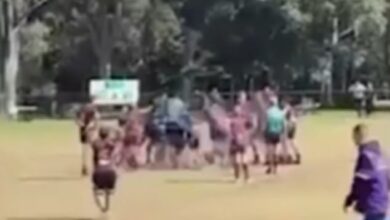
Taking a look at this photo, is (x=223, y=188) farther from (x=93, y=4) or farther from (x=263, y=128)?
(x=93, y=4)

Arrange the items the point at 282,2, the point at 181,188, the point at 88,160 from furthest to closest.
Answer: the point at 282,2 < the point at 88,160 < the point at 181,188

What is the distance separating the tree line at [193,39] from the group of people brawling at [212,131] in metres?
34.2

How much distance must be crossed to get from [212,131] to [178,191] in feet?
16.3

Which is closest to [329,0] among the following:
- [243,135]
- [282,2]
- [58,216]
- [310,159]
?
[282,2]

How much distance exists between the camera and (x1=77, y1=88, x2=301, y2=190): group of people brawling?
25.1m

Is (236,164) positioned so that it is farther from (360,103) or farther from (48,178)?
(360,103)

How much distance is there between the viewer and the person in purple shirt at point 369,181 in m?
12.0

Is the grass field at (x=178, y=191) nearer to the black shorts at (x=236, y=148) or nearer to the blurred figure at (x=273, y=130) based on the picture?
the blurred figure at (x=273, y=130)

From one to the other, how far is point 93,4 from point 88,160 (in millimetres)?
40718

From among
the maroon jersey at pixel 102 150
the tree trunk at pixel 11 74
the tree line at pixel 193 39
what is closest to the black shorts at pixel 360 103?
the tree line at pixel 193 39

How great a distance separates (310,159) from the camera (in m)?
29.0

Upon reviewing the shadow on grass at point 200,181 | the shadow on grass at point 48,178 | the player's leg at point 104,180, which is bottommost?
the shadow on grass at point 48,178

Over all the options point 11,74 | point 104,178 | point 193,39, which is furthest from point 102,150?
point 193,39

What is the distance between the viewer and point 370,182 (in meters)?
12.0
